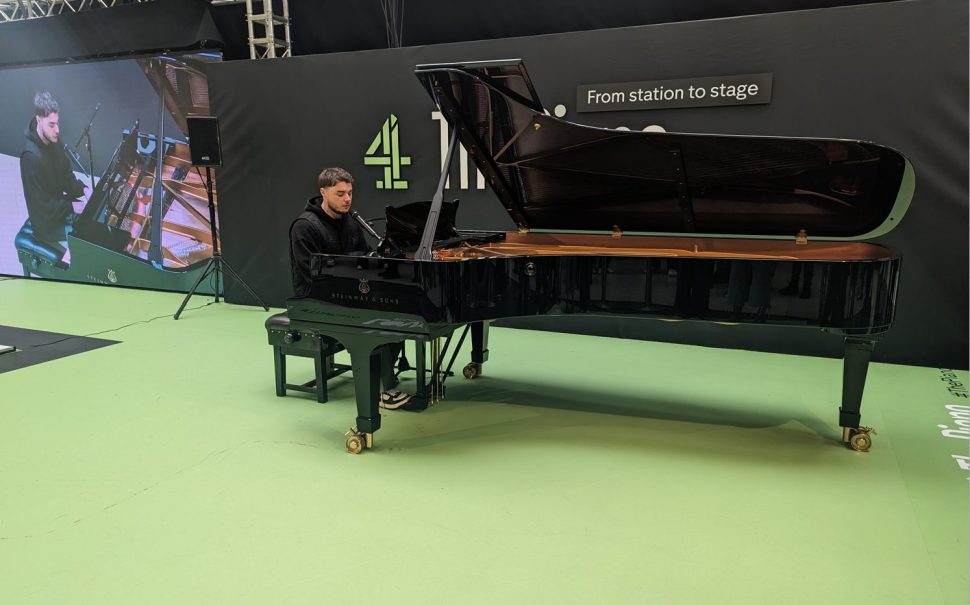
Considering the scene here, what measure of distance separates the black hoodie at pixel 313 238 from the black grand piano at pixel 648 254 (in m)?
0.26

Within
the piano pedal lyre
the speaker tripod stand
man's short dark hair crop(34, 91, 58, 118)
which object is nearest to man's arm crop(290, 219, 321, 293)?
the piano pedal lyre

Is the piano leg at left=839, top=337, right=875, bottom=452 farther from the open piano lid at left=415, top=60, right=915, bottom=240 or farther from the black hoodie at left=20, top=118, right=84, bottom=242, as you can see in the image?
the black hoodie at left=20, top=118, right=84, bottom=242

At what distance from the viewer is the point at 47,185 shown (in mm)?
7699

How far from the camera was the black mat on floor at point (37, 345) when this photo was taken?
4.47 m

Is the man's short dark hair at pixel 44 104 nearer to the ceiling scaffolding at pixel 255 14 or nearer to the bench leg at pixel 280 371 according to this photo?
the ceiling scaffolding at pixel 255 14

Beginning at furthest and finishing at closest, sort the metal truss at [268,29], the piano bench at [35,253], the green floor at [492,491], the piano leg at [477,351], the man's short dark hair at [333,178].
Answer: the piano bench at [35,253] → the metal truss at [268,29] → the piano leg at [477,351] → the man's short dark hair at [333,178] → the green floor at [492,491]

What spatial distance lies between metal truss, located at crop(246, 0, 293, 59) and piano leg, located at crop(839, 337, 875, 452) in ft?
18.6

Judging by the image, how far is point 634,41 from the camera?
4.68 m

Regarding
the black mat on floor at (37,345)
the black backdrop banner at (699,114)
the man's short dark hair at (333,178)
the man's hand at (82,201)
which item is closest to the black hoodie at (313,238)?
the man's short dark hair at (333,178)

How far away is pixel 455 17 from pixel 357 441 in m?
4.39

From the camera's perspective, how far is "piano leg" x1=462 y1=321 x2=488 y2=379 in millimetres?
4117

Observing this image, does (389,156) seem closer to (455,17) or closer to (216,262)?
(455,17)

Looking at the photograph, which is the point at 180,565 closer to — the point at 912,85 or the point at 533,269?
A: the point at 533,269

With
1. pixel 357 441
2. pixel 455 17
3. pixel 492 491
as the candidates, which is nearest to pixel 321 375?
pixel 357 441
